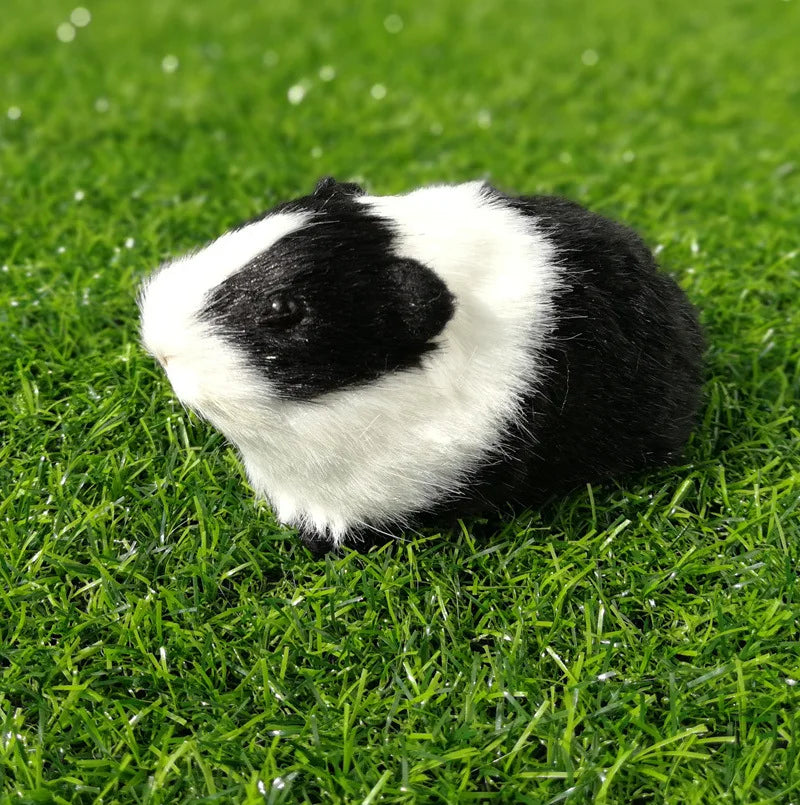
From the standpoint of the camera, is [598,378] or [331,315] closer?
[331,315]

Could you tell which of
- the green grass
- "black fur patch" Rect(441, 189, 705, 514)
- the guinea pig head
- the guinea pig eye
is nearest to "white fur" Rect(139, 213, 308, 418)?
the guinea pig head

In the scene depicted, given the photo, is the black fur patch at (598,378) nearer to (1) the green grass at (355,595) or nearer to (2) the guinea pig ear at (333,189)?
(1) the green grass at (355,595)

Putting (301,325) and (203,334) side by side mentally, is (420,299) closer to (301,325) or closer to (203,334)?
(301,325)

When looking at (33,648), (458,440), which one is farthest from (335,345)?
(33,648)

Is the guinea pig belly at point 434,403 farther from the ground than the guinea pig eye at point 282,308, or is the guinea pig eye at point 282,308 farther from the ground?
the guinea pig eye at point 282,308

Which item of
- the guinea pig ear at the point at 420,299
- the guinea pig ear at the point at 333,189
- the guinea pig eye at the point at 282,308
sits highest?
the guinea pig ear at the point at 333,189

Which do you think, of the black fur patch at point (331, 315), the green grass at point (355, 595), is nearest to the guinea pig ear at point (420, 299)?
the black fur patch at point (331, 315)

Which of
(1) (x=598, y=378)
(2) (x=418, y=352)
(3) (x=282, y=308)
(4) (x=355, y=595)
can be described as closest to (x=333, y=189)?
(3) (x=282, y=308)
